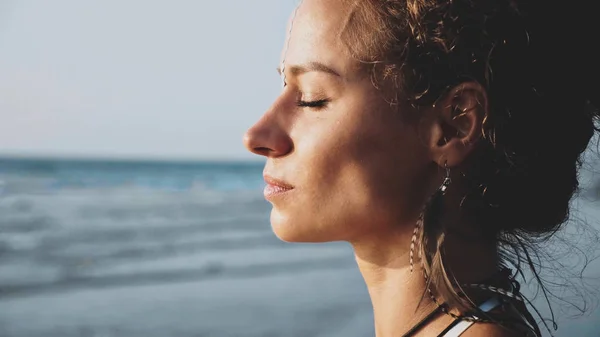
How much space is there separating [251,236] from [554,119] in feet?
36.3

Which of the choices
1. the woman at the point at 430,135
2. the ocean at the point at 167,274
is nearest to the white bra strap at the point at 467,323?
the woman at the point at 430,135

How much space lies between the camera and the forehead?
1.68 meters

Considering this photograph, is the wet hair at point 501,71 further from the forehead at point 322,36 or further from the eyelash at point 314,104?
the eyelash at point 314,104

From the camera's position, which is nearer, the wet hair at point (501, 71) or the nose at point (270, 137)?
the wet hair at point (501, 71)

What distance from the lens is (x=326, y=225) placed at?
170cm

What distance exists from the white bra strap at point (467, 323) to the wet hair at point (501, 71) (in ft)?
0.19

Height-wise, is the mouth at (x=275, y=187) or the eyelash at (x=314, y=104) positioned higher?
the eyelash at (x=314, y=104)

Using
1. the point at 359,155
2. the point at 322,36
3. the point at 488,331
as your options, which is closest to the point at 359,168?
the point at 359,155

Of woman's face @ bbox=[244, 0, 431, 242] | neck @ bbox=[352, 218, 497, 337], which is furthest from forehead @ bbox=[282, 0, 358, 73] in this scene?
neck @ bbox=[352, 218, 497, 337]

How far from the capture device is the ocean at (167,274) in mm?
6527

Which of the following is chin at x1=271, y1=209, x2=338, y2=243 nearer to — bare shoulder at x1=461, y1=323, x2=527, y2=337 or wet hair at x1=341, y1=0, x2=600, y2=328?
wet hair at x1=341, y1=0, x2=600, y2=328

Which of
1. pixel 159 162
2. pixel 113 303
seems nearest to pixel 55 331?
pixel 113 303

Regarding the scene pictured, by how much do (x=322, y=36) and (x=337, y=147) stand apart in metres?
0.25

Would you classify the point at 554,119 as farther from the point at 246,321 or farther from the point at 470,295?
the point at 246,321
